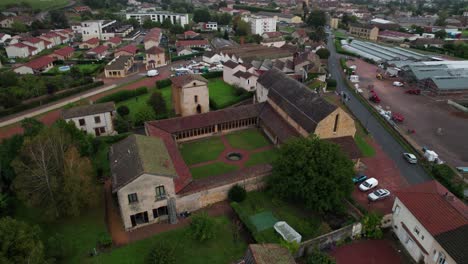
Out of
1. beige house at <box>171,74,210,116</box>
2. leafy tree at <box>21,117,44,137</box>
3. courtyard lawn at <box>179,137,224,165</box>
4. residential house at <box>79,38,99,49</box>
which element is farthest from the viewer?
residential house at <box>79,38,99,49</box>

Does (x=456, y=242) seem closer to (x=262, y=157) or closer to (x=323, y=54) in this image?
(x=262, y=157)

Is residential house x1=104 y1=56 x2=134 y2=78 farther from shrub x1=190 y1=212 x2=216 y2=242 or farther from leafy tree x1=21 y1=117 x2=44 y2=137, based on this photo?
shrub x1=190 y1=212 x2=216 y2=242

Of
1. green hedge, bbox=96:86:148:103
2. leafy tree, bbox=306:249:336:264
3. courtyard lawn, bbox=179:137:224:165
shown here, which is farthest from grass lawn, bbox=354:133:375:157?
green hedge, bbox=96:86:148:103

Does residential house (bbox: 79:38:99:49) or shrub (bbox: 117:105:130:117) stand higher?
residential house (bbox: 79:38:99:49)

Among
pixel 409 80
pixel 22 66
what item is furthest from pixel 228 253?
pixel 22 66

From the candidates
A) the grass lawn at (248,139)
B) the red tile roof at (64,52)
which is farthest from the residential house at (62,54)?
the grass lawn at (248,139)

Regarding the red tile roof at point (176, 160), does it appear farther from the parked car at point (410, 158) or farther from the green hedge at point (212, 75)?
the green hedge at point (212, 75)

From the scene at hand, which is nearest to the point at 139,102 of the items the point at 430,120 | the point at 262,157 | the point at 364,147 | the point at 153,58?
the point at 153,58

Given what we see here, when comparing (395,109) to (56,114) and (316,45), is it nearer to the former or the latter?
(316,45)
